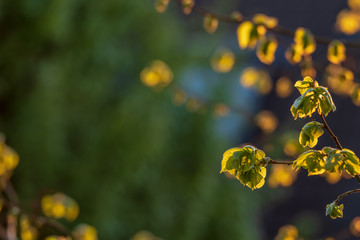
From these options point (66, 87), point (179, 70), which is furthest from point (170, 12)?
point (66, 87)

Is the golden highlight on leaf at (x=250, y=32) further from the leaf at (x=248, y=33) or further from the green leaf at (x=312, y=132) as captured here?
the green leaf at (x=312, y=132)

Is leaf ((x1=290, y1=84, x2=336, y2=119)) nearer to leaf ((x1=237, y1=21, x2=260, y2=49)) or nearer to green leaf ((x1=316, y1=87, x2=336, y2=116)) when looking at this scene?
green leaf ((x1=316, y1=87, x2=336, y2=116))

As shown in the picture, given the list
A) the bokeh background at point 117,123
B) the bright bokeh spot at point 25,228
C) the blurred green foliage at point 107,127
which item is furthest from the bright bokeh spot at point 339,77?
the blurred green foliage at point 107,127

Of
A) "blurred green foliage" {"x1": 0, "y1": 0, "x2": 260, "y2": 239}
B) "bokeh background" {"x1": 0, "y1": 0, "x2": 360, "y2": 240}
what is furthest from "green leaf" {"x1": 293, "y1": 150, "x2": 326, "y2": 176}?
"blurred green foliage" {"x1": 0, "y1": 0, "x2": 260, "y2": 239}

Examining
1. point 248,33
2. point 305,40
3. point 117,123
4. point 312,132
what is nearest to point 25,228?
point 248,33

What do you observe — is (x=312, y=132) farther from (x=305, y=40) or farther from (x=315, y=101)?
(x=305, y=40)

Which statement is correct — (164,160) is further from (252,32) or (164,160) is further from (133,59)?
(252,32)
